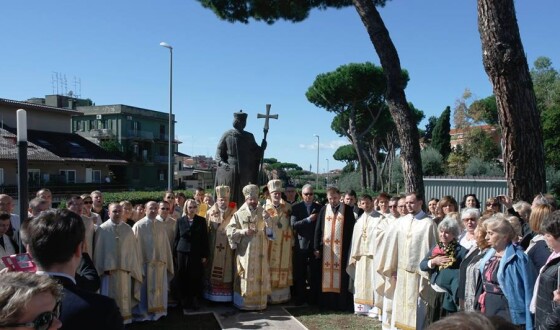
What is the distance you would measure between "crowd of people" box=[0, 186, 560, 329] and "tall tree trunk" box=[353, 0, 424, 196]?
1.82m

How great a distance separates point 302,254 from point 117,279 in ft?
9.65

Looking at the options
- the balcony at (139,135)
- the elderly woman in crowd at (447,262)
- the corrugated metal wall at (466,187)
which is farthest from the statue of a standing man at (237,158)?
the balcony at (139,135)

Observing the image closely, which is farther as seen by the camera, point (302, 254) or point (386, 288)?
point (302, 254)

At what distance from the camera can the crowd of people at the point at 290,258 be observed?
2113 mm

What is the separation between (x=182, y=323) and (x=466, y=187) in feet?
48.2

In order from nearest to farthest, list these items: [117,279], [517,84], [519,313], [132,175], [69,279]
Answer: [69,279]
[519,313]
[117,279]
[517,84]
[132,175]

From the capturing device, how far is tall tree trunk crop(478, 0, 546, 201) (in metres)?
6.68

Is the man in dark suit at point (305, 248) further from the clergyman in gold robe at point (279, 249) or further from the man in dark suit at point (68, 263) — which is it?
the man in dark suit at point (68, 263)

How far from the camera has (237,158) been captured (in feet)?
29.8

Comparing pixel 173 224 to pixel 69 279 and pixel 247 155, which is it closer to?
pixel 247 155

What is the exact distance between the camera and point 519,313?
3635mm

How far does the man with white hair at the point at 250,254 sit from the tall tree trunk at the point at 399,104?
3362 mm

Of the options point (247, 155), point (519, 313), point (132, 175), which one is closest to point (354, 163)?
point (132, 175)

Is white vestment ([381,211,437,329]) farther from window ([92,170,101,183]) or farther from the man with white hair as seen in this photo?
window ([92,170,101,183])
